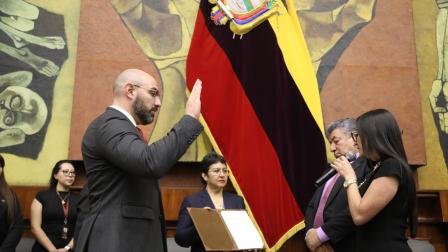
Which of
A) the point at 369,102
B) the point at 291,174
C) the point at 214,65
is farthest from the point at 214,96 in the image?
the point at 369,102

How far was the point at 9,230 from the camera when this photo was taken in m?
3.62

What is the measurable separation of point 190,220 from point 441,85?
10.8 feet

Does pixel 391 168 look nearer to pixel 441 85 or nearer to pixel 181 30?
pixel 181 30

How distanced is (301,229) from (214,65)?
1673 mm

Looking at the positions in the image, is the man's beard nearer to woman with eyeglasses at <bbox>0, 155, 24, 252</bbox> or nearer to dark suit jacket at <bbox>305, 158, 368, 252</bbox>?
dark suit jacket at <bbox>305, 158, 368, 252</bbox>

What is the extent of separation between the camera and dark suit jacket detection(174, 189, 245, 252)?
2900 mm

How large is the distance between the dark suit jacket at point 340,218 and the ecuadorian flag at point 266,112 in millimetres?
1286

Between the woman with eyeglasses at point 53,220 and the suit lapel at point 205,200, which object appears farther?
the woman with eyeglasses at point 53,220

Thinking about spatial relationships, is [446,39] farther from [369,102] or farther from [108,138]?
[108,138]

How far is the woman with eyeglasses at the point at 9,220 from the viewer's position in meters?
3.54

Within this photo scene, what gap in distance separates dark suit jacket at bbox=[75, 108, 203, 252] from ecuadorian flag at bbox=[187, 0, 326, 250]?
7.30ft

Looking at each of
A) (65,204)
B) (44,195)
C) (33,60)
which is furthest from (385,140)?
(33,60)

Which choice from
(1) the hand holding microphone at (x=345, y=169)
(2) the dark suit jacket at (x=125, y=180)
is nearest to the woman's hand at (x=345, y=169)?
(1) the hand holding microphone at (x=345, y=169)

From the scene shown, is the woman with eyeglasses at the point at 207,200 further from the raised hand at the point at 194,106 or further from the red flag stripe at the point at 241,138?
the raised hand at the point at 194,106
